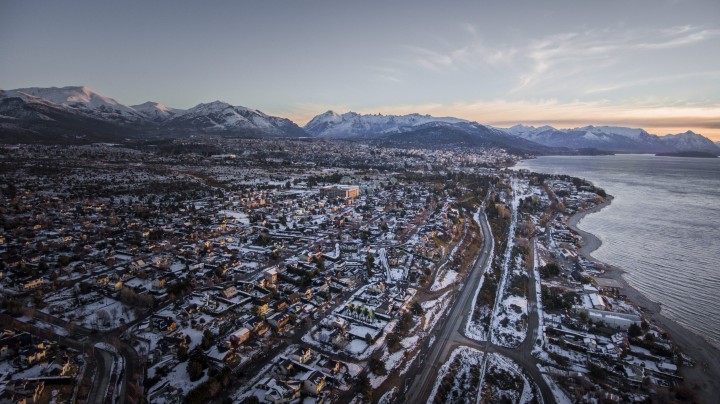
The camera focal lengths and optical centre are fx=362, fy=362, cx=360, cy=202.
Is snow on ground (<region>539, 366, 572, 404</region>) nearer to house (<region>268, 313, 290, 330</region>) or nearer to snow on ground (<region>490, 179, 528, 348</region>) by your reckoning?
snow on ground (<region>490, 179, 528, 348</region>)

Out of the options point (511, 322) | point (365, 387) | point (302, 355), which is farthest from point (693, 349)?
point (302, 355)

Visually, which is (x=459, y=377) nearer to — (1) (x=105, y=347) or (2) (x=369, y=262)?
(2) (x=369, y=262)

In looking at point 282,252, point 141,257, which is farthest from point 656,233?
point 141,257

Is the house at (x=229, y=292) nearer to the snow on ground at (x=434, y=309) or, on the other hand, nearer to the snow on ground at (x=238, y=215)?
the snow on ground at (x=434, y=309)

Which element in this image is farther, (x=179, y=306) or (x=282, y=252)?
(x=282, y=252)

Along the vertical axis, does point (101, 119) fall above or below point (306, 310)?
above

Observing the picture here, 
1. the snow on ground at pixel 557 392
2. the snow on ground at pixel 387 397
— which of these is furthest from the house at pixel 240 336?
the snow on ground at pixel 557 392

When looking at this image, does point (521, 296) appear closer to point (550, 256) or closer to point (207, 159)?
point (550, 256)
